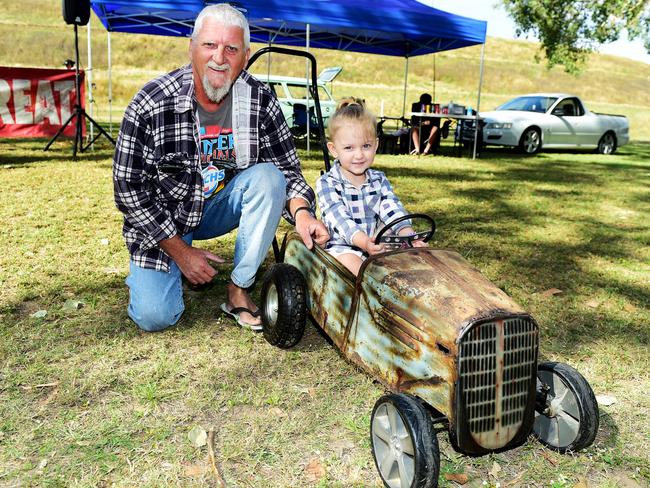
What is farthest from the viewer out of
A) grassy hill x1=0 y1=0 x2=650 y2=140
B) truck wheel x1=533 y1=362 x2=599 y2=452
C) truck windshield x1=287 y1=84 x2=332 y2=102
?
grassy hill x1=0 y1=0 x2=650 y2=140

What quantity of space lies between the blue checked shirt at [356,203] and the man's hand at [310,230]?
9 cm

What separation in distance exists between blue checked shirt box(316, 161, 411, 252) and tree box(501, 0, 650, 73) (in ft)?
44.3

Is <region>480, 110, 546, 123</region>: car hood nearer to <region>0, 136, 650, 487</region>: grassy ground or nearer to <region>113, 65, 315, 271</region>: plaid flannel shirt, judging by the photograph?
<region>0, 136, 650, 487</region>: grassy ground

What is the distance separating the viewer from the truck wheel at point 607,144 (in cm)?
1627

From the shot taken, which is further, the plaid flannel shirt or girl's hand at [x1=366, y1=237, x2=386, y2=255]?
the plaid flannel shirt

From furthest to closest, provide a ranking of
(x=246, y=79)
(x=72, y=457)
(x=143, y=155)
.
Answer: (x=246, y=79) → (x=143, y=155) → (x=72, y=457)

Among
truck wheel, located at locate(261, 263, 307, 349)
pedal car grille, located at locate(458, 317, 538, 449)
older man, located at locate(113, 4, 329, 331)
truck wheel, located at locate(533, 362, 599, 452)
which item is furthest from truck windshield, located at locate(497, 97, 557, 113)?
pedal car grille, located at locate(458, 317, 538, 449)

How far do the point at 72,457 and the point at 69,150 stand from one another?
9.83m

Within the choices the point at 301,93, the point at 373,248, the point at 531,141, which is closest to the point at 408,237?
the point at 373,248

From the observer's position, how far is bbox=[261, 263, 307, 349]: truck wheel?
307 centimetres

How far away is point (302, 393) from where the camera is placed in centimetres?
284

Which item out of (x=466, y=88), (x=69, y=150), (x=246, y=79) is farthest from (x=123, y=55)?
(x=246, y=79)

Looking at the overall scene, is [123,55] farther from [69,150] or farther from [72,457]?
[72,457]

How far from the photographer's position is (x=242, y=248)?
3396mm
